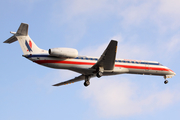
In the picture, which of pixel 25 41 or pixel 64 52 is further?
pixel 25 41

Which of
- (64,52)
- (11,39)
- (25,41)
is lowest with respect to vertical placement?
(64,52)

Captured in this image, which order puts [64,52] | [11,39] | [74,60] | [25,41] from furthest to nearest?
[74,60], [11,39], [25,41], [64,52]

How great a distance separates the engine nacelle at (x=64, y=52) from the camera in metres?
25.4

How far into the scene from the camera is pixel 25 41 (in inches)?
1029

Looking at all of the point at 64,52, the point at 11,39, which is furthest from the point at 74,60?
the point at 11,39

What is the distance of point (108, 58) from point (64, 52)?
4.54 m

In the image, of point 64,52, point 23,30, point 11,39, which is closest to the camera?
point 23,30

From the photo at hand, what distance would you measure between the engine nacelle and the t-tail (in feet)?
5.91

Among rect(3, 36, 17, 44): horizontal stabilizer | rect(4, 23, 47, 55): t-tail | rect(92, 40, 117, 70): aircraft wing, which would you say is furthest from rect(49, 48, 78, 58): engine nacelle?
rect(3, 36, 17, 44): horizontal stabilizer

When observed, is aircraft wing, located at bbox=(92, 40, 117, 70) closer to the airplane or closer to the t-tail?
the airplane

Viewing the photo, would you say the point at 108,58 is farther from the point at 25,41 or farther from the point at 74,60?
the point at 25,41

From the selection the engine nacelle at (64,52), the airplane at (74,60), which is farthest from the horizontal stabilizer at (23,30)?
the engine nacelle at (64,52)

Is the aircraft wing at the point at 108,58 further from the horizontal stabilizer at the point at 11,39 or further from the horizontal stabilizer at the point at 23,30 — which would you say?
the horizontal stabilizer at the point at 11,39

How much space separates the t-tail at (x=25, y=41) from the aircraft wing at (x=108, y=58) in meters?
6.11
